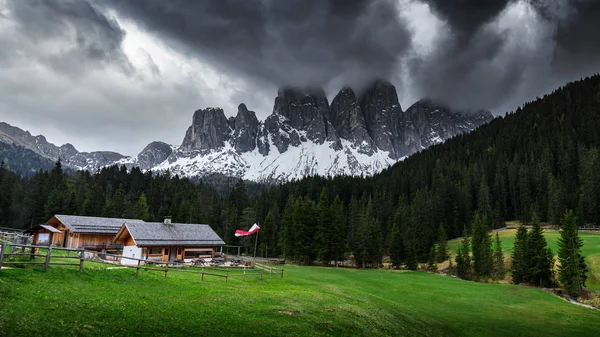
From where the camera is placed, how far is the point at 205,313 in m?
17.7

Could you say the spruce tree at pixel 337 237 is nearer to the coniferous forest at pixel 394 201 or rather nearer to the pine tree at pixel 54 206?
the coniferous forest at pixel 394 201

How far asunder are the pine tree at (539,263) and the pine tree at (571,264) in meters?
4.23

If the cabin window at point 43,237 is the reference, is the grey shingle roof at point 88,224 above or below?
above

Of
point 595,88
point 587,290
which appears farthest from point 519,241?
point 595,88

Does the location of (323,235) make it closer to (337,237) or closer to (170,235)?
(337,237)

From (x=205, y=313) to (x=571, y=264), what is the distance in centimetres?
5270

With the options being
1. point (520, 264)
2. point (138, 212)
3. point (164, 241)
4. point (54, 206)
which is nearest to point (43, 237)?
point (164, 241)

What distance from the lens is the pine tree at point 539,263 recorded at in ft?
179

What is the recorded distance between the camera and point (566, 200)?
100 metres

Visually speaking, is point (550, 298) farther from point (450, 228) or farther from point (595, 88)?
point (595, 88)

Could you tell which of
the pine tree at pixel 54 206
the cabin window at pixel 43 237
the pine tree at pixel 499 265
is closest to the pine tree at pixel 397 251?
the pine tree at pixel 499 265

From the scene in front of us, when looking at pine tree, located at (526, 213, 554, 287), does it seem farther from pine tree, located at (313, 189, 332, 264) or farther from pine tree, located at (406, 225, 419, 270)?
pine tree, located at (313, 189, 332, 264)

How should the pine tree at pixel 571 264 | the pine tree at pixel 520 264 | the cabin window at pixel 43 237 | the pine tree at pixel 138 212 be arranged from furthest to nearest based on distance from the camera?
the pine tree at pixel 138 212 < the cabin window at pixel 43 237 < the pine tree at pixel 520 264 < the pine tree at pixel 571 264

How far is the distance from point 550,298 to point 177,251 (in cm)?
5437
